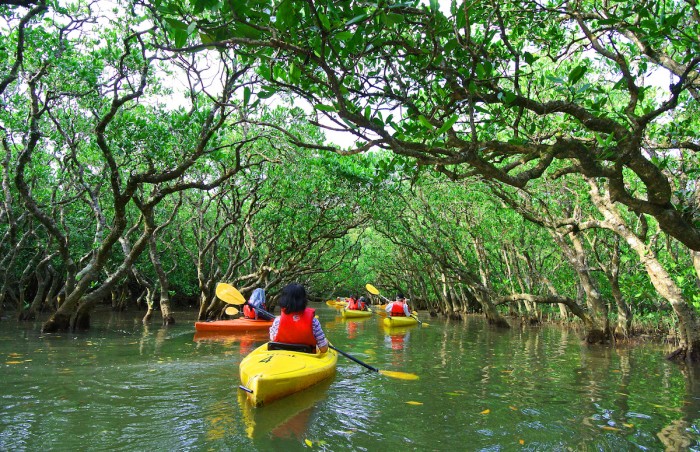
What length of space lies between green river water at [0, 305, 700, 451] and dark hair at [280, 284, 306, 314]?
3.45 feet

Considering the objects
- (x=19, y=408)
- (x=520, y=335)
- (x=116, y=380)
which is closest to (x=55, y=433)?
(x=19, y=408)

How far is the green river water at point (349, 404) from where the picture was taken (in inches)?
163

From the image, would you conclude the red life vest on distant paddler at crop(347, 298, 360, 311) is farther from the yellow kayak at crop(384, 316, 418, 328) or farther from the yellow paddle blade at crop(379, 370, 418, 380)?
the yellow paddle blade at crop(379, 370, 418, 380)

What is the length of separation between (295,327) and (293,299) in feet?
1.43

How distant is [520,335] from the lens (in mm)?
15422

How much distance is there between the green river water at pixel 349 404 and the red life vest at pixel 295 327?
2.26 ft

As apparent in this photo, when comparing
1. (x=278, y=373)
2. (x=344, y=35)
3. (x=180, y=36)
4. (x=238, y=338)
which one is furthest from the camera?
(x=238, y=338)

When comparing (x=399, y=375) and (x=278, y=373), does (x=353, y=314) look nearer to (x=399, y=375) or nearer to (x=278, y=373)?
(x=399, y=375)

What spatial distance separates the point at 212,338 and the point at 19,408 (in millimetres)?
7380

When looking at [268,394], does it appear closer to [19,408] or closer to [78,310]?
[19,408]

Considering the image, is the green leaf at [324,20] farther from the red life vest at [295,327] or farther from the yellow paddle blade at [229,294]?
the yellow paddle blade at [229,294]

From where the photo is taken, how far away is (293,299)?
5867 mm

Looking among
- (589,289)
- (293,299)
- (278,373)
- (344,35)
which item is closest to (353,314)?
(589,289)

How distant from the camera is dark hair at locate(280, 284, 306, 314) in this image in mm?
5875
